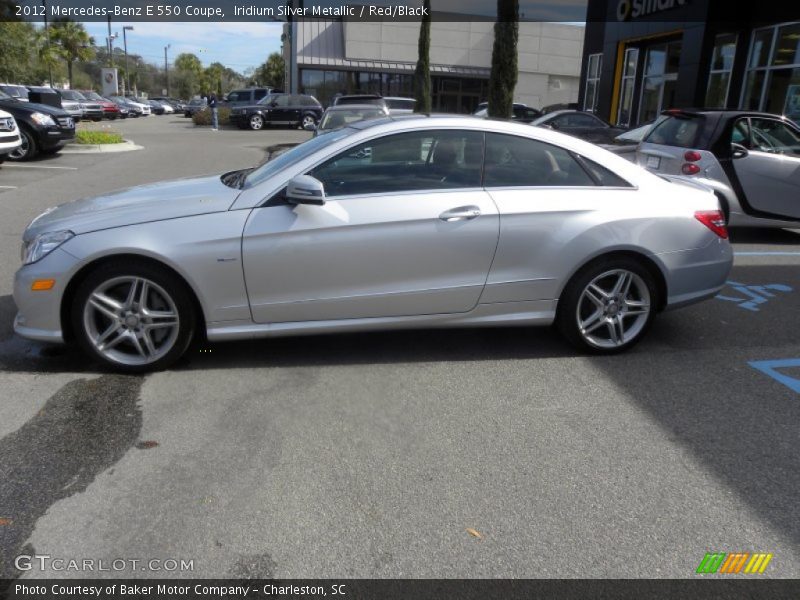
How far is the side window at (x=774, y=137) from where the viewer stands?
8.12 meters

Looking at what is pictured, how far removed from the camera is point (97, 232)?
153 inches

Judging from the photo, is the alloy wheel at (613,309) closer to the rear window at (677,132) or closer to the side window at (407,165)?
the side window at (407,165)

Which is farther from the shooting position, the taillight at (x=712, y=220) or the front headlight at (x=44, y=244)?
the taillight at (x=712, y=220)

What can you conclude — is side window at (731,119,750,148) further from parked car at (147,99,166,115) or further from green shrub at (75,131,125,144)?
parked car at (147,99,166,115)

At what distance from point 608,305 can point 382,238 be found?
1674 millimetres

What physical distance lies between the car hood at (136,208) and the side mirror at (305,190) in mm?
429

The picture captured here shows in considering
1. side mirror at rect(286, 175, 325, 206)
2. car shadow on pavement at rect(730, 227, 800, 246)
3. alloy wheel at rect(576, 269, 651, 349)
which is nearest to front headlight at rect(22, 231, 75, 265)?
side mirror at rect(286, 175, 325, 206)

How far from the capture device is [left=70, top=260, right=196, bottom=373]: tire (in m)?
3.90

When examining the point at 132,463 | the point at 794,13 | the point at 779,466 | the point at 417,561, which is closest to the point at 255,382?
the point at 132,463

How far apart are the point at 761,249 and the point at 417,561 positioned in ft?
23.3

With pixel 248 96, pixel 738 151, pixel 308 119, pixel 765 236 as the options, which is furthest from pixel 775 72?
pixel 248 96

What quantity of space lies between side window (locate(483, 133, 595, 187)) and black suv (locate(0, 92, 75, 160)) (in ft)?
43.6

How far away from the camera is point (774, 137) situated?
8195 millimetres

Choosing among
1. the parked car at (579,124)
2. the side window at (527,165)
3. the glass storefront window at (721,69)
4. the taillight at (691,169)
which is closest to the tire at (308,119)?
the parked car at (579,124)
